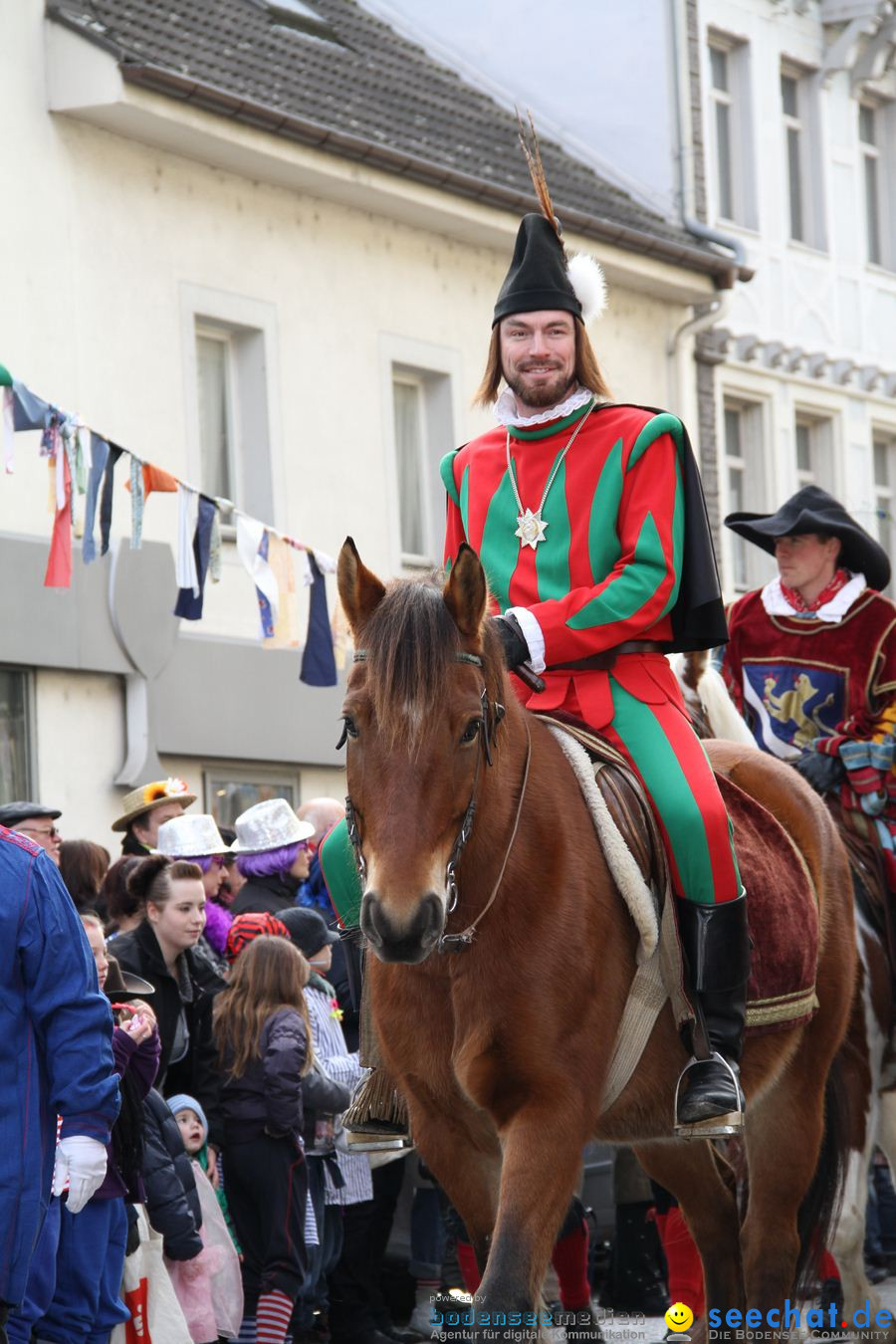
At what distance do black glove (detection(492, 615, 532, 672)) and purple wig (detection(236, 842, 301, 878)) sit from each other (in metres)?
5.17

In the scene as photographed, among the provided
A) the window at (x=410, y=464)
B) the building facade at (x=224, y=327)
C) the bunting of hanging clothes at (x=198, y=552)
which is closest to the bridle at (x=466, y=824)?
the bunting of hanging clothes at (x=198, y=552)

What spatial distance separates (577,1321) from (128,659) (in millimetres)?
8011

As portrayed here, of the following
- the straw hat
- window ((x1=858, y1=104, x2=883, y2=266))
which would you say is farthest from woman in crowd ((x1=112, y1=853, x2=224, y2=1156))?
window ((x1=858, y1=104, x2=883, y2=266))

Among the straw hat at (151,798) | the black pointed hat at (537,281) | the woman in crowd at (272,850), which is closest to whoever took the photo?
the black pointed hat at (537,281)

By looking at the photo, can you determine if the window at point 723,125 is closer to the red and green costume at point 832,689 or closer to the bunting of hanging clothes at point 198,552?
the bunting of hanging clothes at point 198,552

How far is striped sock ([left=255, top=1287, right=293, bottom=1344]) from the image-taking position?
28.6 feet

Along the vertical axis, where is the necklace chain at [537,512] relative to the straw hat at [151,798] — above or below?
above

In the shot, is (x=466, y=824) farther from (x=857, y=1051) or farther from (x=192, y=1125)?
(x=192, y=1125)

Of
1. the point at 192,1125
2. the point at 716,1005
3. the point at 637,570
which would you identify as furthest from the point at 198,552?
the point at 716,1005

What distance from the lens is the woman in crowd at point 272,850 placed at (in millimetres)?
10922

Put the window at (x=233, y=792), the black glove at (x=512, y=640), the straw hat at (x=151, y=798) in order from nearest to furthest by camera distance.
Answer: the black glove at (x=512, y=640)
the straw hat at (x=151, y=798)
the window at (x=233, y=792)

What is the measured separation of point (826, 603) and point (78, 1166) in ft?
14.0

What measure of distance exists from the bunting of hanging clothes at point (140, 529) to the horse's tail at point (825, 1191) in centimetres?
517

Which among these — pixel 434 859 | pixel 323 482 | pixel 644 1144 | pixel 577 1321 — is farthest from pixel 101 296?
pixel 434 859
